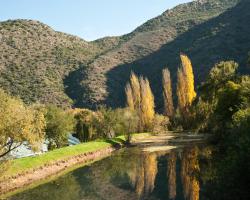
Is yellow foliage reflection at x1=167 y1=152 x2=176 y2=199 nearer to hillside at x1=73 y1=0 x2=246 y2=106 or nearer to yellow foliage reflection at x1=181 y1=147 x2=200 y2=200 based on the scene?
yellow foliage reflection at x1=181 y1=147 x2=200 y2=200

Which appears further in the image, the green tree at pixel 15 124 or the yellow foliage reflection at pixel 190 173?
the green tree at pixel 15 124

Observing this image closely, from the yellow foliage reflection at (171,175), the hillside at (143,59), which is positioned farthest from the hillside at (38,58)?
the yellow foliage reflection at (171,175)

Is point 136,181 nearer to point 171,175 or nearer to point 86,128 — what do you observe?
point 171,175

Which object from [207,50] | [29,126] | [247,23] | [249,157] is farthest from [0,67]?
[249,157]

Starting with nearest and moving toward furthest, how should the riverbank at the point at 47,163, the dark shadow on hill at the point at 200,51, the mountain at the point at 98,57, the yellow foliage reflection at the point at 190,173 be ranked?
the yellow foliage reflection at the point at 190,173
the riverbank at the point at 47,163
the mountain at the point at 98,57
the dark shadow on hill at the point at 200,51

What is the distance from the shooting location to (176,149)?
5559 cm

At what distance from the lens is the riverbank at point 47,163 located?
3788 centimetres

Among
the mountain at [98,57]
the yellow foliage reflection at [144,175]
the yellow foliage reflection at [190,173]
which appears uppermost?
the mountain at [98,57]

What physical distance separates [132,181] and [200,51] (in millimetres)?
111599

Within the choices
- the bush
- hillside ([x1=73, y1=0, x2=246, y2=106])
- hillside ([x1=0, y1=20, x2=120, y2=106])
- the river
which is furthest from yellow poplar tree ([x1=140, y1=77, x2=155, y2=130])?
hillside ([x1=0, y1=20, x2=120, y2=106])

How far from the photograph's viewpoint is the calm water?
29594 millimetres

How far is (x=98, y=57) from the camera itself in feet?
538

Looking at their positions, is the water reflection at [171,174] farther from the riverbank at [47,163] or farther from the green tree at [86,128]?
the green tree at [86,128]

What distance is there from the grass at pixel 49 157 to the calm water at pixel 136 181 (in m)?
3.46
